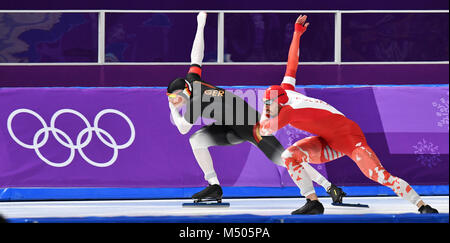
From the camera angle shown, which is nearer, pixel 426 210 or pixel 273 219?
pixel 273 219

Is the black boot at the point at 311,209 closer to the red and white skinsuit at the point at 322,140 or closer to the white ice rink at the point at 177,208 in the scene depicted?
the white ice rink at the point at 177,208

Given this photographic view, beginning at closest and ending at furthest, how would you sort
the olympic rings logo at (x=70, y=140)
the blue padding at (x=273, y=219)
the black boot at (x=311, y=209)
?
the blue padding at (x=273, y=219) < the black boot at (x=311, y=209) < the olympic rings logo at (x=70, y=140)

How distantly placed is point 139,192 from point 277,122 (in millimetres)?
2553

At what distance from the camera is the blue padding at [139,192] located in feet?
28.5

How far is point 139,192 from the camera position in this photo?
343 inches

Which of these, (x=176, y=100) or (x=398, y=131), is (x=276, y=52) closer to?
(x=398, y=131)

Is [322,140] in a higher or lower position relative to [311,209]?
higher

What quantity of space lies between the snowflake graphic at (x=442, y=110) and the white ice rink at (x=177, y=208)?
34.5 inches

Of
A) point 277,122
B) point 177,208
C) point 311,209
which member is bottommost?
point 177,208

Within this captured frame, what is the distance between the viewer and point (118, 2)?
1199 centimetres

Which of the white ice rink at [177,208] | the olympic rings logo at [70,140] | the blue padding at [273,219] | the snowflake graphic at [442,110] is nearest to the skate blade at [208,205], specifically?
the white ice rink at [177,208]

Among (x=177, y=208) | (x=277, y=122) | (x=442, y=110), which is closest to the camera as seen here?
(x=277, y=122)

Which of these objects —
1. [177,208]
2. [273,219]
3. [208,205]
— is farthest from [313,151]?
[177,208]

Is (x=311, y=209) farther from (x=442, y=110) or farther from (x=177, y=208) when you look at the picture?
(x=442, y=110)
